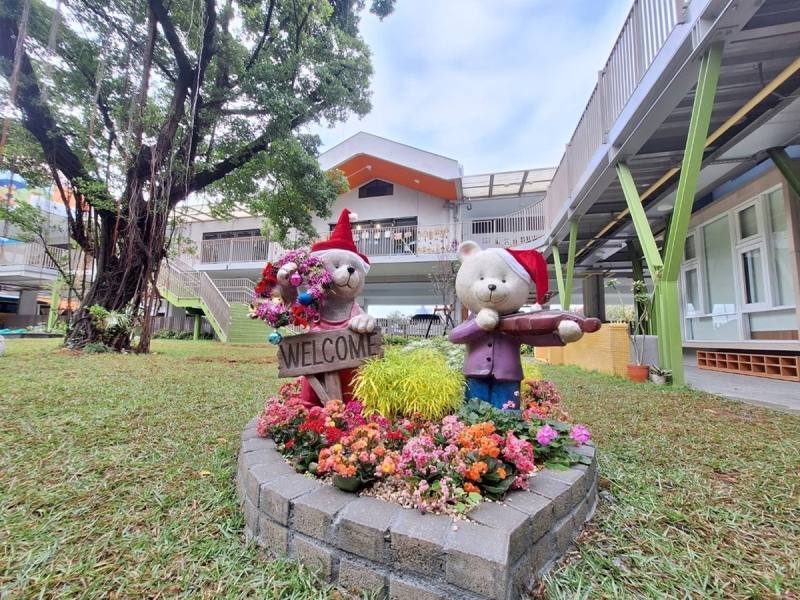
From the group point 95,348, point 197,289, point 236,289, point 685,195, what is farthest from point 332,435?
point 236,289

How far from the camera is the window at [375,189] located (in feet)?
46.4

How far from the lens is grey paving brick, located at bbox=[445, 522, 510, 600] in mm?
879

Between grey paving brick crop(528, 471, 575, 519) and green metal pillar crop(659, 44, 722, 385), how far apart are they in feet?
11.9

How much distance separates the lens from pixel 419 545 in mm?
956

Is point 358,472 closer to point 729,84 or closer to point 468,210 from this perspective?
point 729,84

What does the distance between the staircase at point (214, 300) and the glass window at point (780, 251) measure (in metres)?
11.4

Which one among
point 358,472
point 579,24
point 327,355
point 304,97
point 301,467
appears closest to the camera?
point 358,472

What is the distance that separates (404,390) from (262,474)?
0.73 metres

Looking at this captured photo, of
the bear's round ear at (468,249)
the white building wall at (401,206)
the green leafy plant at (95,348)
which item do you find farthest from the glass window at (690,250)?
the green leafy plant at (95,348)

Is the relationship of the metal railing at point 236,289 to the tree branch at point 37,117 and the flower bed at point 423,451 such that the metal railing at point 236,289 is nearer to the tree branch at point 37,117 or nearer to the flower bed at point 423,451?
the tree branch at point 37,117

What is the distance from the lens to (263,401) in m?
3.24

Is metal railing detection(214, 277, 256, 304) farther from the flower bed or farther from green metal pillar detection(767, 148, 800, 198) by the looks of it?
green metal pillar detection(767, 148, 800, 198)

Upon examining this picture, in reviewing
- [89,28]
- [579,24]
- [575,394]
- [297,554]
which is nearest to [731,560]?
[297,554]

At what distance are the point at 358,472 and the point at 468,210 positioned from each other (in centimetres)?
1338
